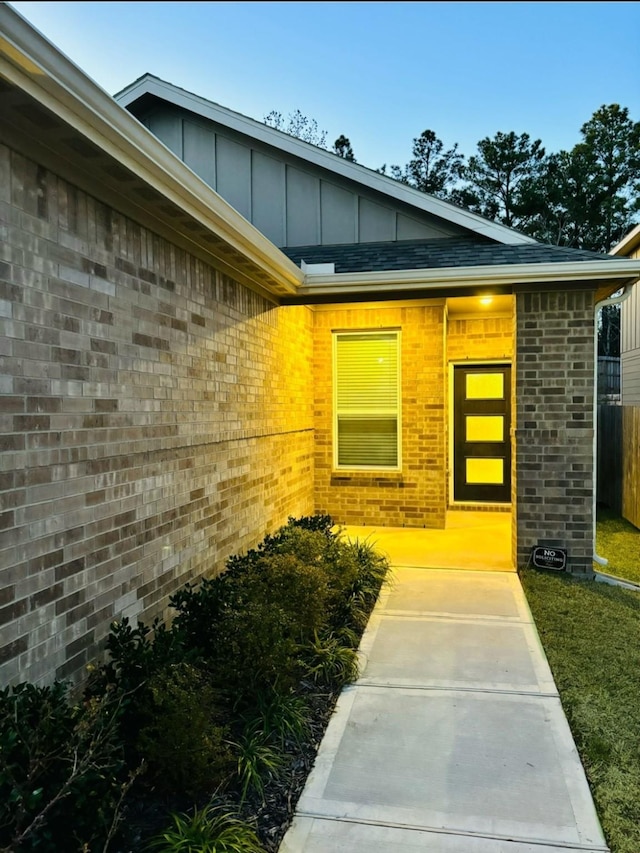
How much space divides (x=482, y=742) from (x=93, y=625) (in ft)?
7.55

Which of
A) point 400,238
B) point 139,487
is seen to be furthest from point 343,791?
point 400,238

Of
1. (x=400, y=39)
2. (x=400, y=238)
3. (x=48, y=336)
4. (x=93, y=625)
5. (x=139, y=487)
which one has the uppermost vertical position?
(x=400, y=238)

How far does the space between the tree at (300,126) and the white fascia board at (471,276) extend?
53.2 ft

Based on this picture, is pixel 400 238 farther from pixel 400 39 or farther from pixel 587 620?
pixel 400 39

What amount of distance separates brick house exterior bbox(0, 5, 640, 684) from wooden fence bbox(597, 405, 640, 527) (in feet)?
9.83

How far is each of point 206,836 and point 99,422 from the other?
217cm

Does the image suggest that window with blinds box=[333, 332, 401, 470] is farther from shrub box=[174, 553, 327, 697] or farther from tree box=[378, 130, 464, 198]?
tree box=[378, 130, 464, 198]

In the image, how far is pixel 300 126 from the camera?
21109 millimetres

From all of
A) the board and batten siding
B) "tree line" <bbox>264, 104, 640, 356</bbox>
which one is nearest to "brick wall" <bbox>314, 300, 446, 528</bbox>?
the board and batten siding

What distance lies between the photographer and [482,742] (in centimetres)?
325

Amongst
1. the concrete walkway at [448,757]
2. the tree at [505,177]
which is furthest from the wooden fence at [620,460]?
the tree at [505,177]

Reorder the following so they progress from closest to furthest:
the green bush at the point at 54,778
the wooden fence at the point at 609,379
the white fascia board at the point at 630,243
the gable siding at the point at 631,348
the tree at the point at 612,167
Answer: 1. the green bush at the point at 54,778
2. the white fascia board at the point at 630,243
3. the gable siding at the point at 631,348
4. the wooden fence at the point at 609,379
5. the tree at the point at 612,167

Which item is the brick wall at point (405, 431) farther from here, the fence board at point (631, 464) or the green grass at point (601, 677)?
the fence board at point (631, 464)

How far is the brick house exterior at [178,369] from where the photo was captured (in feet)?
9.16
